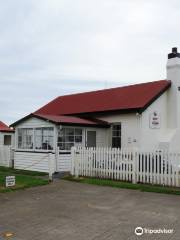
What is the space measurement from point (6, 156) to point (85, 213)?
44.3ft

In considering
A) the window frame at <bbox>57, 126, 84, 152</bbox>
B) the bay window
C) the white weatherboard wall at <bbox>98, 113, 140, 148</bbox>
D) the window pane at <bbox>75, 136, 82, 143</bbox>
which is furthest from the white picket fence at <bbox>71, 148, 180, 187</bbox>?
the white weatherboard wall at <bbox>98, 113, 140, 148</bbox>

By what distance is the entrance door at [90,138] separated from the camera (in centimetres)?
1977

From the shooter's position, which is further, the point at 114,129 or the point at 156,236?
the point at 114,129

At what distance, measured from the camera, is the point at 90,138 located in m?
20.0

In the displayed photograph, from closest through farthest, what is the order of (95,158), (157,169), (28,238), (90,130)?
1. (28,238)
2. (157,169)
3. (95,158)
4. (90,130)

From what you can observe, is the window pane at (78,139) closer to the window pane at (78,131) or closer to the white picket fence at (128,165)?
the window pane at (78,131)

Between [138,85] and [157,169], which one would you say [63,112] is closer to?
[138,85]

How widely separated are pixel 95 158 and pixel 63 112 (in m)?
8.88

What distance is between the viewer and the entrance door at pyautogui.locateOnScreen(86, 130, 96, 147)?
64.9ft

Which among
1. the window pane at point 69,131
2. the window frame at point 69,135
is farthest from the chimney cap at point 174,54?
the window pane at point 69,131

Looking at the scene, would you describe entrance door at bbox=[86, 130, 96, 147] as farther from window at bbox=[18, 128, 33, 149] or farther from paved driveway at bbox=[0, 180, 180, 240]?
paved driveway at bbox=[0, 180, 180, 240]

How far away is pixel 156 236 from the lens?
6.76 meters

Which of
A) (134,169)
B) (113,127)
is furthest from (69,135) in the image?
(134,169)

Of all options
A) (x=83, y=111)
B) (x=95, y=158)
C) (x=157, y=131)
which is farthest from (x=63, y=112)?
(x=95, y=158)
